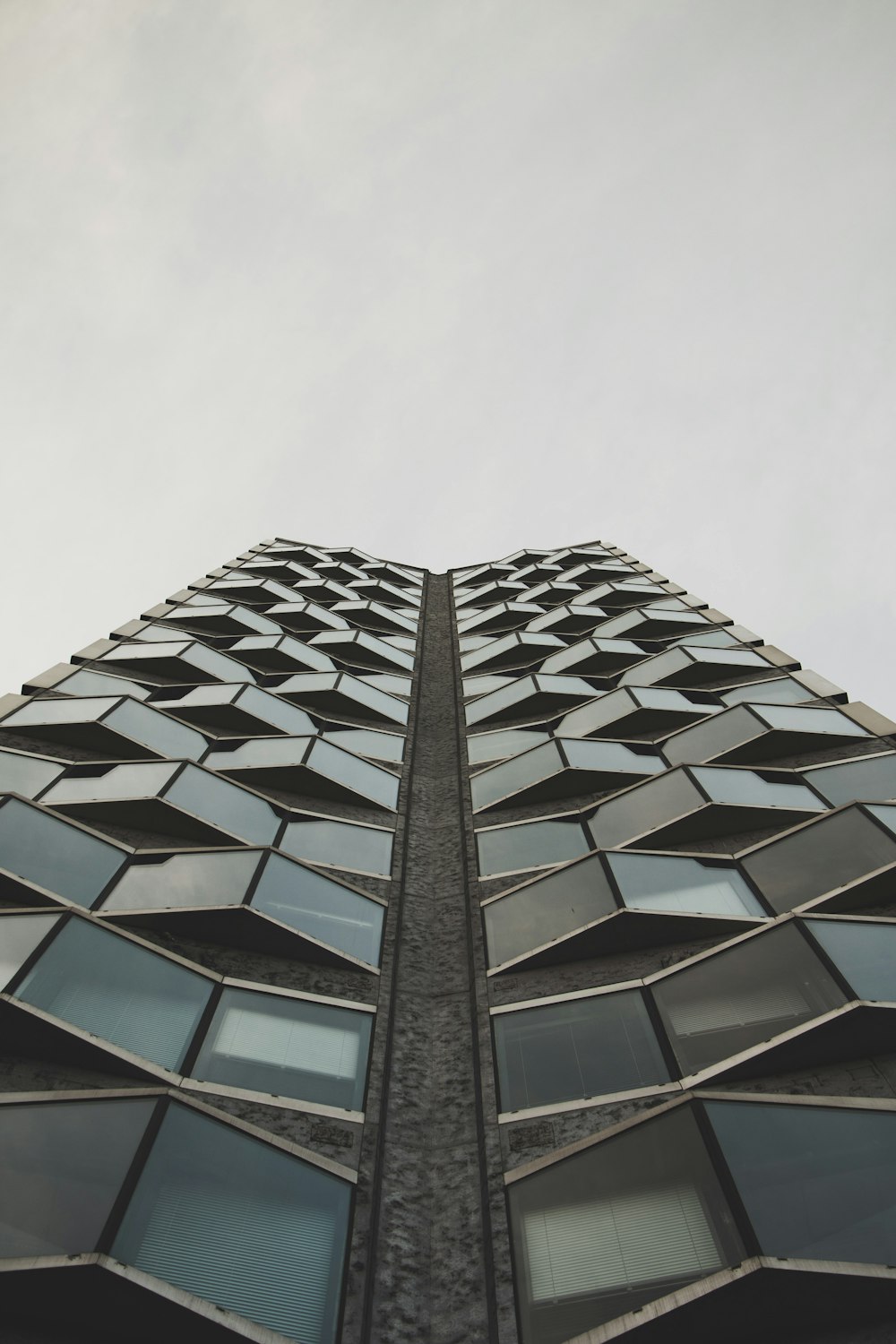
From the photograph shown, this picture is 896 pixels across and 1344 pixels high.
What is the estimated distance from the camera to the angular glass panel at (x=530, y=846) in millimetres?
14812

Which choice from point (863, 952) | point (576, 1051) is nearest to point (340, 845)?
point (576, 1051)

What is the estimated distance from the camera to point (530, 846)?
15.3 metres

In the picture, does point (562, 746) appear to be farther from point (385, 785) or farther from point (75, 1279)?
point (75, 1279)

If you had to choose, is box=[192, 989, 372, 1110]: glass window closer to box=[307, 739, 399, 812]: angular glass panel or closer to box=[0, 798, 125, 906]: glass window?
box=[0, 798, 125, 906]: glass window

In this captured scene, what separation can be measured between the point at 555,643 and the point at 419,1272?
22476mm

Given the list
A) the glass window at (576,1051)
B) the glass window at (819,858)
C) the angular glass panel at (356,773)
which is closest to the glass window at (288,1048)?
the glass window at (576,1051)

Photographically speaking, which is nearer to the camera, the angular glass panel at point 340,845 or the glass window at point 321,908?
the glass window at point 321,908

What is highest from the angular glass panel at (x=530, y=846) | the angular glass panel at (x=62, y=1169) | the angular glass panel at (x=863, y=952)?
Answer: the angular glass panel at (x=530, y=846)

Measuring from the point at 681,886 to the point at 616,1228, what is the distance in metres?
5.61

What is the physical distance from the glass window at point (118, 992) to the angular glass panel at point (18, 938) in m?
0.17

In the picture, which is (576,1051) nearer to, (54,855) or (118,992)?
(118,992)

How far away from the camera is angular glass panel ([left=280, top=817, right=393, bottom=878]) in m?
14.7

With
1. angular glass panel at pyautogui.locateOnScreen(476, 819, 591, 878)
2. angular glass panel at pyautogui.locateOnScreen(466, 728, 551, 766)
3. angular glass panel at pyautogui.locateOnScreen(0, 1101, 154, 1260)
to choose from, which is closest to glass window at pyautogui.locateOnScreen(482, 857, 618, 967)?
angular glass panel at pyautogui.locateOnScreen(476, 819, 591, 878)

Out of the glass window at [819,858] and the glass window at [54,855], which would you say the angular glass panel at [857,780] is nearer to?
the glass window at [819,858]
